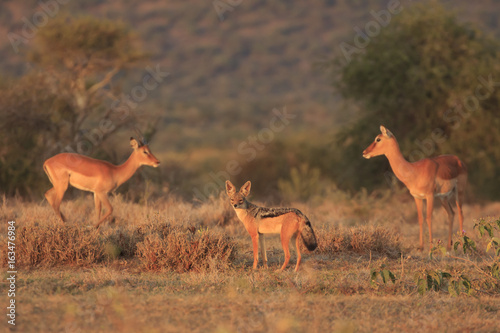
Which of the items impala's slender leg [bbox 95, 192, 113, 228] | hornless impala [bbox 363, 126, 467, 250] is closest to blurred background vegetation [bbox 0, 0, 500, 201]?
impala's slender leg [bbox 95, 192, 113, 228]

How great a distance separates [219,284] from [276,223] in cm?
113

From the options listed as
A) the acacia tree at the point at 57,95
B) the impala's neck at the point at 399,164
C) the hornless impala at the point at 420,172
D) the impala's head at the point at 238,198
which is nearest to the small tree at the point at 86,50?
the acacia tree at the point at 57,95

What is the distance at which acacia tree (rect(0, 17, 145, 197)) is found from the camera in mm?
16797

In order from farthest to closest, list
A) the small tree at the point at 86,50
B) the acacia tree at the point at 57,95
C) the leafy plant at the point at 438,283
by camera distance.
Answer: the small tree at the point at 86,50 → the acacia tree at the point at 57,95 → the leafy plant at the point at 438,283

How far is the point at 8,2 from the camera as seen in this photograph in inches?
3031

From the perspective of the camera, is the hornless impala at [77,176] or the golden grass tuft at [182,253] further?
the hornless impala at [77,176]

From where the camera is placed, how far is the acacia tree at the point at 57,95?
16.8 meters

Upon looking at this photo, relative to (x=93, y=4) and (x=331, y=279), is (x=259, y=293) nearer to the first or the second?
(x=331, y=279)

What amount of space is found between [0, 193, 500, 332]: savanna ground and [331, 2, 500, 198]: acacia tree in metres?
9.33

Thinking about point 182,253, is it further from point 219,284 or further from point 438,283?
point 438,283

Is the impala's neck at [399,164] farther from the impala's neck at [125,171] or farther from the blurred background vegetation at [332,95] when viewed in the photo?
the blurred background vegetation at [332,95]

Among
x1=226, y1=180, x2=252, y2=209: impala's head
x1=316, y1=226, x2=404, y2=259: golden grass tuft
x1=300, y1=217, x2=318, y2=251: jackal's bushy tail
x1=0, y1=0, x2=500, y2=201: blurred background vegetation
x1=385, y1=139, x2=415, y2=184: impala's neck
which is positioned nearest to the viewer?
x1=300, y1=217, x2=318, y2=251: jackal's bushy tail

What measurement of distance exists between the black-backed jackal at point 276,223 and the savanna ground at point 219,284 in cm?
41

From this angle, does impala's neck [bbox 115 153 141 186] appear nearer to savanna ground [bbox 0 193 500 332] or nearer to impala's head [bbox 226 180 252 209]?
savanna ground [bbox 0 193 500 332]
